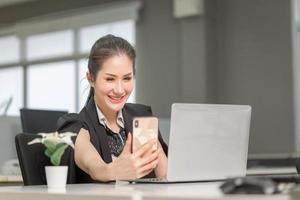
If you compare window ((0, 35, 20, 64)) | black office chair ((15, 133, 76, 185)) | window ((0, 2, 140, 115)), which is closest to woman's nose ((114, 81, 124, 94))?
black office chair ((15, 133, 76, 185))

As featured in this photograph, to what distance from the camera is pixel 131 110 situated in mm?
2023

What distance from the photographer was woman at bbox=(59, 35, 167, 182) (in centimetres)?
177

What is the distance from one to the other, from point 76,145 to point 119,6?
4938 mm

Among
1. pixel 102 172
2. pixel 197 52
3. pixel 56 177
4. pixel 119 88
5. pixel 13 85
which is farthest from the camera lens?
pixel 13 85

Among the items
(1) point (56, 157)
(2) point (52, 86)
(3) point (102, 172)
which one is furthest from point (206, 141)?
(2) point (52, 86)

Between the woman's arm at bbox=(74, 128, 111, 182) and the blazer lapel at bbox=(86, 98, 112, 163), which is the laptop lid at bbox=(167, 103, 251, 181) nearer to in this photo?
Answer: the woman's arm at bbox=(74, 128, 111, 182)

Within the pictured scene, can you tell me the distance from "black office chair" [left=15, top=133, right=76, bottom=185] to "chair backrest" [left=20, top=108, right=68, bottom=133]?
1255mm

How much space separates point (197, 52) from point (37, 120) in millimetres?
2893

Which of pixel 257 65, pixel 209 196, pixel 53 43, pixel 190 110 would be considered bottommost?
pixel 209 196

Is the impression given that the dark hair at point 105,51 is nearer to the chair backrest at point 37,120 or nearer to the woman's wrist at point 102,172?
the woman's wrist at point 102,172

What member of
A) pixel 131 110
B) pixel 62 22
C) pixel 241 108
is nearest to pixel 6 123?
pixel 131 110

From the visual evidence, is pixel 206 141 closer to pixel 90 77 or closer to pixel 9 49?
pixel 90 77

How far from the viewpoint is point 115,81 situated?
5.95 ft

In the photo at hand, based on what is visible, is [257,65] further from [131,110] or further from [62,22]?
[131,110]
